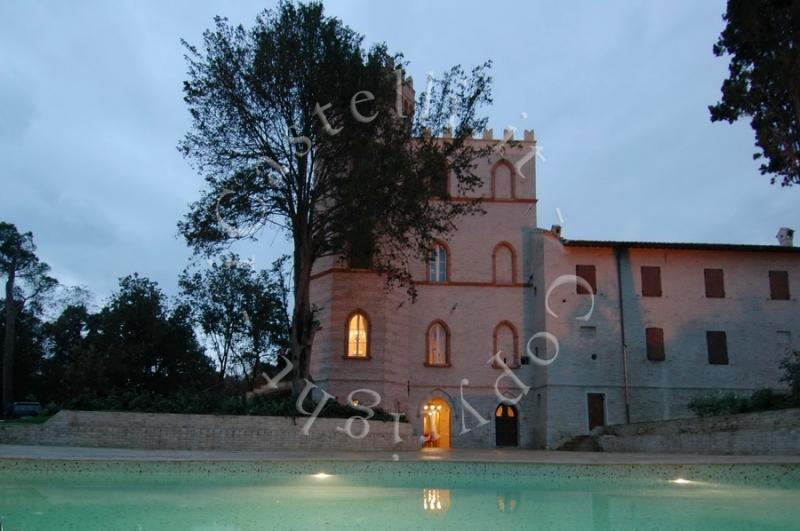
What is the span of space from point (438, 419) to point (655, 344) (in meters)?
8.40

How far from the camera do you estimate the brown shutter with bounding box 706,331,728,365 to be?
26.3 meters

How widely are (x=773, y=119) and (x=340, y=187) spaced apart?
421 inches

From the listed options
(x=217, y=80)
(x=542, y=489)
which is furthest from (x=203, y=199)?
(x=542, y=489)

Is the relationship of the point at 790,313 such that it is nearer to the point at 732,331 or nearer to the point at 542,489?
the point at 732,331

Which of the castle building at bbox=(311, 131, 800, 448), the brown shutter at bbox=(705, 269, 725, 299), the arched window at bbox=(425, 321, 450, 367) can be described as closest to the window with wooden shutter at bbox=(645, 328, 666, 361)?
the castle building at bbox=(311, 131, 800, 448)

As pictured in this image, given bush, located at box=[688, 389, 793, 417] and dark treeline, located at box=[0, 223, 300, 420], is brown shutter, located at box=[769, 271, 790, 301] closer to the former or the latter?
bush, located at box=[688, 389, 793, 417]

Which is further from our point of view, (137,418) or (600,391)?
(600,391)

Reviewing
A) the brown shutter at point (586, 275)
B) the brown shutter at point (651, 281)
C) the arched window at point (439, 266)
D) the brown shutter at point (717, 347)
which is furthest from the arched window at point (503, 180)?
the brown shutter at point (717, 347)

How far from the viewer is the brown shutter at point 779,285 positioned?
26.9m

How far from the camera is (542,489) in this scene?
10609 mm

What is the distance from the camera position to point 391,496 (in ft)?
30.2

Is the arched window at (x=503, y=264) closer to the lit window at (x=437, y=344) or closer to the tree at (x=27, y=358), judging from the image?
the lit window at (x=437, y=344)

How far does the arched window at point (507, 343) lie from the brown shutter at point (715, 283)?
7257 mm

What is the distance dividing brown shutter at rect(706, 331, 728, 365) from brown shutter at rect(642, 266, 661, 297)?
2.38m
